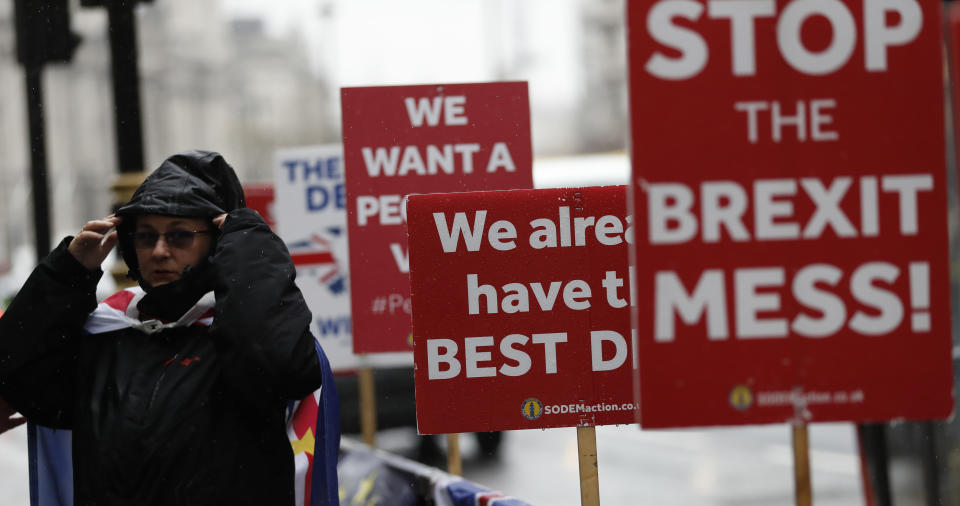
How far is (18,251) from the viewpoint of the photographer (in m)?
37.9

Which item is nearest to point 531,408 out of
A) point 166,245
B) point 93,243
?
point 166,245

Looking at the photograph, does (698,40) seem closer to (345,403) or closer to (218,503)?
(218,503)

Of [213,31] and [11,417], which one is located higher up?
[213,31]

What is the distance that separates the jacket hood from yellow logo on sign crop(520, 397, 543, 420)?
930 mm

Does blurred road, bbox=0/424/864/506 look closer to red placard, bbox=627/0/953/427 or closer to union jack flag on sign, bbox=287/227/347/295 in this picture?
union jack flag on sign, bbox=287/227/347/295

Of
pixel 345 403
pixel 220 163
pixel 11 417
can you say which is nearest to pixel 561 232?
pixel 220 163

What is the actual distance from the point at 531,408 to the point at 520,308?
0.27m

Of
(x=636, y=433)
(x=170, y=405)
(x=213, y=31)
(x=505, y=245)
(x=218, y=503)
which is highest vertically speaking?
(x=213, y=31)

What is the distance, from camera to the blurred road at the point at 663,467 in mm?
8555

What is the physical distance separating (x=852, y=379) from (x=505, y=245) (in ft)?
3.52

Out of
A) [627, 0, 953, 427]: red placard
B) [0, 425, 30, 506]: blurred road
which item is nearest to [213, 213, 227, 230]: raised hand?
[627, 0, 953, 427]: red placard

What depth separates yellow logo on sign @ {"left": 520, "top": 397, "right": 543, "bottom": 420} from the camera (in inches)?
132

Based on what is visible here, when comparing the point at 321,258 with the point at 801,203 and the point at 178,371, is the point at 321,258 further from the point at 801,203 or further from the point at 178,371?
the point at 801,203

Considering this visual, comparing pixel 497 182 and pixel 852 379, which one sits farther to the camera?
pixel 497 182
